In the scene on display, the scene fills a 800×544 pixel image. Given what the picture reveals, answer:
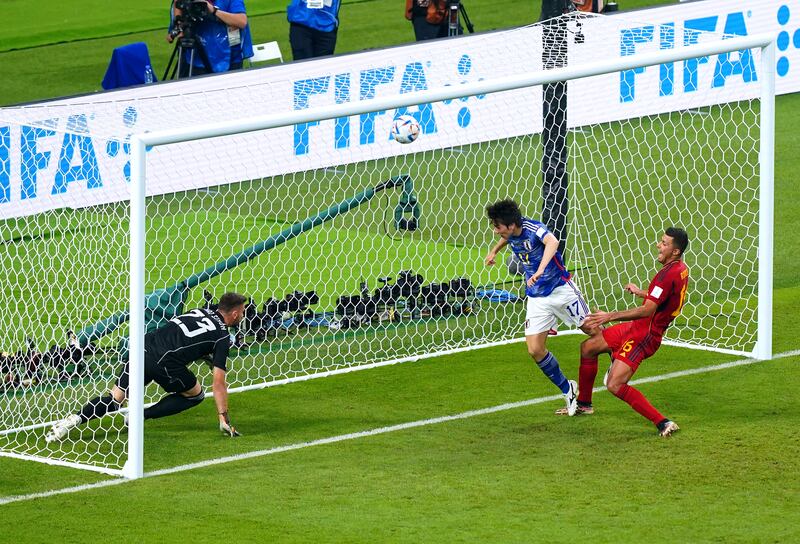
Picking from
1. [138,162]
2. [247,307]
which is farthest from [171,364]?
[247,307]

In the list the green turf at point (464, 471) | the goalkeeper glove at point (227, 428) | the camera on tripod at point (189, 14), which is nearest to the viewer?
the green turf at point (464, 471)

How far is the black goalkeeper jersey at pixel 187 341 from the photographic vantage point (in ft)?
32.8

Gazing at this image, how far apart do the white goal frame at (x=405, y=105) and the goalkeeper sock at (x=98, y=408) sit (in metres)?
0.92

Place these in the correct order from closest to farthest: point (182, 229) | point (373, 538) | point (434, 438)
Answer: point (373, 538)
point (434, 438)
point (182, 229)

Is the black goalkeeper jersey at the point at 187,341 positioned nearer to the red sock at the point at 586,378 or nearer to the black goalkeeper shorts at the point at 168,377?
the black goalkeeper shorts at the point at 168,377

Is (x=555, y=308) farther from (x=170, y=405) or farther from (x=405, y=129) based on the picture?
(x=405, y=129)

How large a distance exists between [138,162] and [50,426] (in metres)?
2.33

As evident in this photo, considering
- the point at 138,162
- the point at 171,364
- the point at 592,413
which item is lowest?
the point at 592,413

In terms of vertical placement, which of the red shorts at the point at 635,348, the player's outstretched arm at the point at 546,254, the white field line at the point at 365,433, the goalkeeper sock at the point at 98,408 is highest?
the player's outstretched arm at the point at 546,254

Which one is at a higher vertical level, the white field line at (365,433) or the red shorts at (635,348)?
the red shorts at (635,348)

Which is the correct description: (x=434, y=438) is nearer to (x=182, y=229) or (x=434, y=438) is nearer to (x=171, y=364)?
(x=171, y=364)

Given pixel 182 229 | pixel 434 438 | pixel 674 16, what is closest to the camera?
pixel 434 438

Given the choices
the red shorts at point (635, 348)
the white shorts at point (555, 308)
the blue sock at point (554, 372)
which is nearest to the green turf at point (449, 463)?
the blue sock at point (554, 372)

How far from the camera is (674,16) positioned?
62.2 feet
